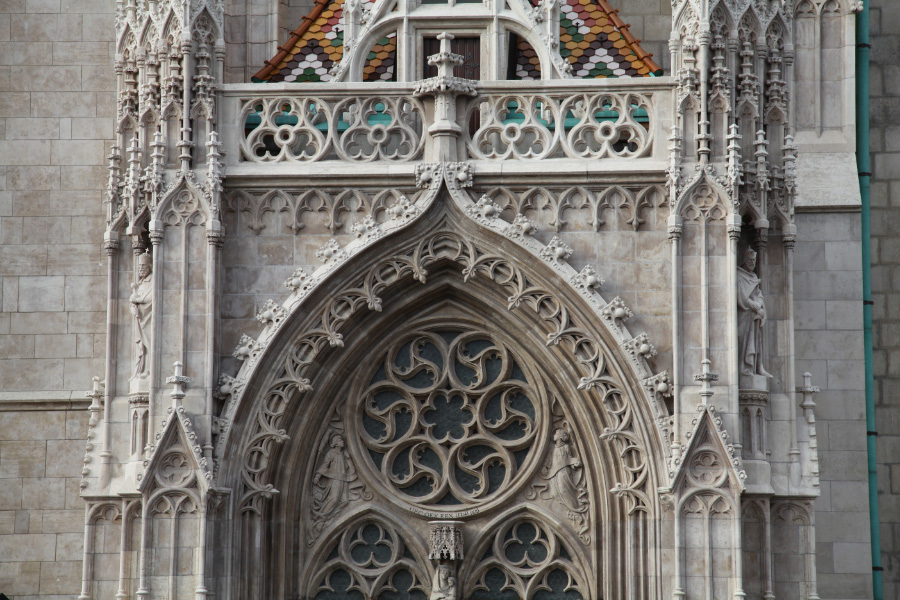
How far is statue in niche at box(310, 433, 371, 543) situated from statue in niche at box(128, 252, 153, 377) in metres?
1.82

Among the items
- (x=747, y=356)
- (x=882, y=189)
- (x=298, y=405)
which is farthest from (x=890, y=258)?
(x=298, y=405)

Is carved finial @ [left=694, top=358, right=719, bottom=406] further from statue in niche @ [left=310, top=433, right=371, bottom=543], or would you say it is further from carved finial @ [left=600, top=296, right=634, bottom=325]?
statue in niche @ [left=310, top=433, right=371, bottom=543]

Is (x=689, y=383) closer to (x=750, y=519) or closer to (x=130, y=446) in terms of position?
(x=750, y=519)

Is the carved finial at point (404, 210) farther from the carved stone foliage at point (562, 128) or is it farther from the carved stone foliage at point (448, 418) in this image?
the carved stone foliage at point (448, 418)

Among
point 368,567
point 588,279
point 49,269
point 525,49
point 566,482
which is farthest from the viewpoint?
point 49,269

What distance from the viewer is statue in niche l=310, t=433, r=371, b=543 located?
15.1m

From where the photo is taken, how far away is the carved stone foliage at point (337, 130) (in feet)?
A: 48.7

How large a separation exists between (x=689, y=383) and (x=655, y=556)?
1483mm

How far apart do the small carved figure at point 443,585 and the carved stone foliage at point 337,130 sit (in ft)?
11.9

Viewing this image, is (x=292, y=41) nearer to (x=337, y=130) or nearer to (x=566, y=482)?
(x=337, y=130)

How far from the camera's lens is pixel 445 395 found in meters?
15.2

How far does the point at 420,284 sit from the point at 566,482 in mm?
2174

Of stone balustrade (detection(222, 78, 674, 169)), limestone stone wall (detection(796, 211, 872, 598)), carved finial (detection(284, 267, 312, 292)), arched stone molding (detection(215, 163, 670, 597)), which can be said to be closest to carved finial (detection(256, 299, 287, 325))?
arched stone molding (detection(215, 163, 670, 597))

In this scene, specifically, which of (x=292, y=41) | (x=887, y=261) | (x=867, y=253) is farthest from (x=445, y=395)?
(x=887, y=261)
